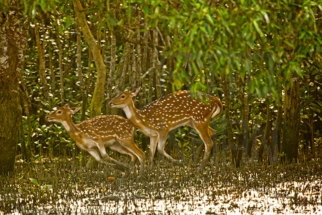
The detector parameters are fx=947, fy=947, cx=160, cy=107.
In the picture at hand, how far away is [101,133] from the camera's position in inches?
474

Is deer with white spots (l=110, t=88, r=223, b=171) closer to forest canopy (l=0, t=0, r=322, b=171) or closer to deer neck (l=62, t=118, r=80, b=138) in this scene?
forest canopy (l=0, t=0, r=322, b=171)

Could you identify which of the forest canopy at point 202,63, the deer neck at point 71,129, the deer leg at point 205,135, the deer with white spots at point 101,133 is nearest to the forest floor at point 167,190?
the deer with white spots at point 101,133

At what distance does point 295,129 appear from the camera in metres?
12.9

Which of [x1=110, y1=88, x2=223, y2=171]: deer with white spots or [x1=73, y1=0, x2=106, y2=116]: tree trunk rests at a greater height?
[x1=73, y1=0, x2=106, y2=116]: tree trunk

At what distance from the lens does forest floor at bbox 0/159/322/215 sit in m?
9.55

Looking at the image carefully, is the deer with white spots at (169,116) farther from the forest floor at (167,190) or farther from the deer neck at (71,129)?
the deer neck at (71,129)

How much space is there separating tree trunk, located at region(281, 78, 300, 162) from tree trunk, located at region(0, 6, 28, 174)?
3605mm

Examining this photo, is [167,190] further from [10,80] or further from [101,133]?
[10,80]

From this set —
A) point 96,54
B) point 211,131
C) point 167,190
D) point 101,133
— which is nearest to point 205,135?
point 211,131

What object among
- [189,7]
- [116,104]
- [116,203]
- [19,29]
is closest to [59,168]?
[116,104]

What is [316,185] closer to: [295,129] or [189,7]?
[295,129]

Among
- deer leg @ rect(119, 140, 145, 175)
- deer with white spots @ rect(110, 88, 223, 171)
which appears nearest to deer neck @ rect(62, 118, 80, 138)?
deer leg @ rect(119, 140, 145, 175)

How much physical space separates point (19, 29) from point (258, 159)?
12.1ft

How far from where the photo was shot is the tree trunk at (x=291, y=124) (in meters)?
12.8
